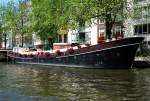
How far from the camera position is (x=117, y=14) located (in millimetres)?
54750

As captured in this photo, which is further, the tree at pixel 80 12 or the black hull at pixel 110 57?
the tree at pixel 80 12

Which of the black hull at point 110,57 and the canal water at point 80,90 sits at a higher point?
the black hull at point 110,57

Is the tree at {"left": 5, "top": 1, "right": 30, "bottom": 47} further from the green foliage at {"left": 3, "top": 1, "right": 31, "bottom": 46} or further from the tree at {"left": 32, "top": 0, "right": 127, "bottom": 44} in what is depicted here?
the tree at {"left": 32, "top": 0, "right": 127, "bottom": 44}

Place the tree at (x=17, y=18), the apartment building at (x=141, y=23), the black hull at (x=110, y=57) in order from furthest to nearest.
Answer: the tree at (x=17, y=18) → the apartment building at (x=141, y=23) → the black hull at (x=110, y=57)

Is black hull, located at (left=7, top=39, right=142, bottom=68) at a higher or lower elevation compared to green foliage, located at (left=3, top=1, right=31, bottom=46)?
lower

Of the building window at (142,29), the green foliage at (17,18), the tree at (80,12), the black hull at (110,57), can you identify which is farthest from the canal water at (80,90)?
the green foliage at (17,18)

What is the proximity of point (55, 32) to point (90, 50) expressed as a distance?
93.9ft

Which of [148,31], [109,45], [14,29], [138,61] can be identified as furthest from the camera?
[14,29]

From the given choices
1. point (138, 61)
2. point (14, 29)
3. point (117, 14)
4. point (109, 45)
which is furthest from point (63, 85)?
point (14, 29)

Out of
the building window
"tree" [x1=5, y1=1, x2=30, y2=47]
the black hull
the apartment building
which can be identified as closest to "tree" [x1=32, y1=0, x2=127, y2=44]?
the black hull

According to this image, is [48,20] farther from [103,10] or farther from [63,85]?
[63,85]

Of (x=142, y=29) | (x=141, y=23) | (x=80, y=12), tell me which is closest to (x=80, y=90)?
(x=80, y=12)

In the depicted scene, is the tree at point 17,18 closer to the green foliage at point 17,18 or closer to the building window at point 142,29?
the green foliage at point 17,18

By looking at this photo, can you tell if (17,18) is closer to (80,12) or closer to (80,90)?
(80,12)
